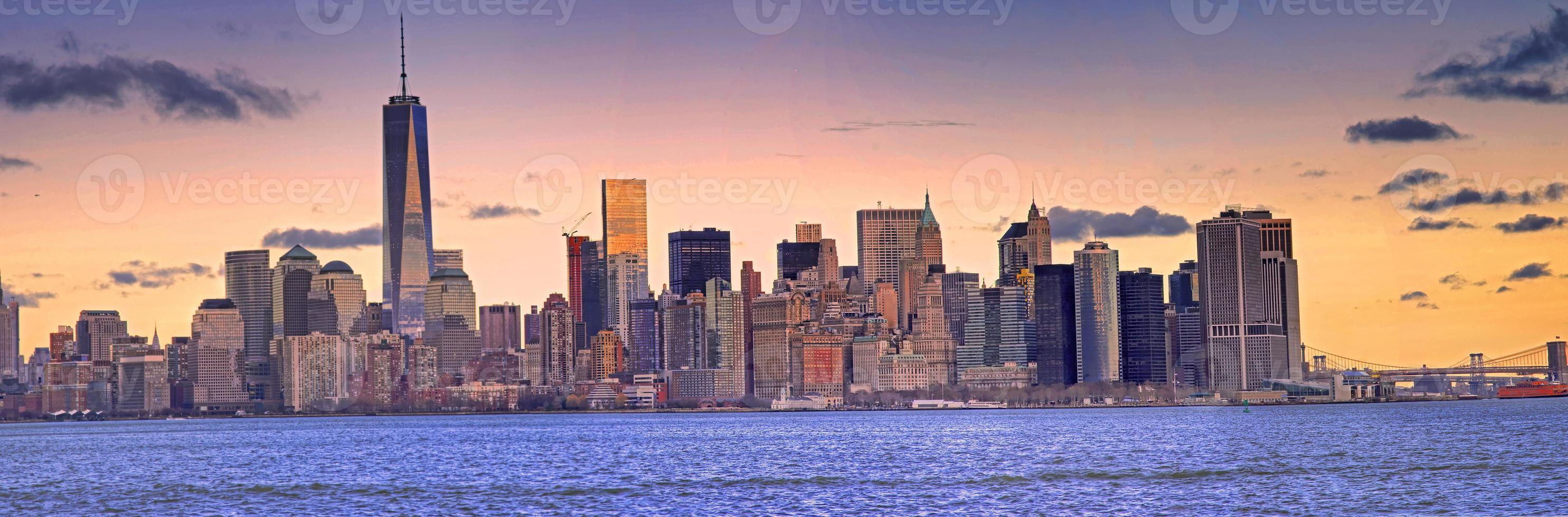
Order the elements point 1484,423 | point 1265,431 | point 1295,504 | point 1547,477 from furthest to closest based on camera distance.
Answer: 1. point 1484,423
2. point 1265,431
3. point 1547,477
4. point 1295,504

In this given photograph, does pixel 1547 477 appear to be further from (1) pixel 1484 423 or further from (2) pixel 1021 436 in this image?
(1) pixel 1484 423

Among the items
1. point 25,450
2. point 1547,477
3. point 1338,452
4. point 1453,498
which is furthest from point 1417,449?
point 25,450

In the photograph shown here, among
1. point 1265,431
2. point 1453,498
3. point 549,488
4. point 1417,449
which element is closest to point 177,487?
point 549,488

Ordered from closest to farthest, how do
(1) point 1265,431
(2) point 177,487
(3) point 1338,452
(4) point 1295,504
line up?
1. (4) point 1295,504
2. (2) point 177,487
3. (3) point 1338,452
4. (1) point 1265,431

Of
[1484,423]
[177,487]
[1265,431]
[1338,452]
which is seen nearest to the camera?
[177,487]

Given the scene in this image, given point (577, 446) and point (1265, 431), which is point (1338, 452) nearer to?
point (1265, 431)

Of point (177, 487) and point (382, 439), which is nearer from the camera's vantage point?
point (177, 487)
